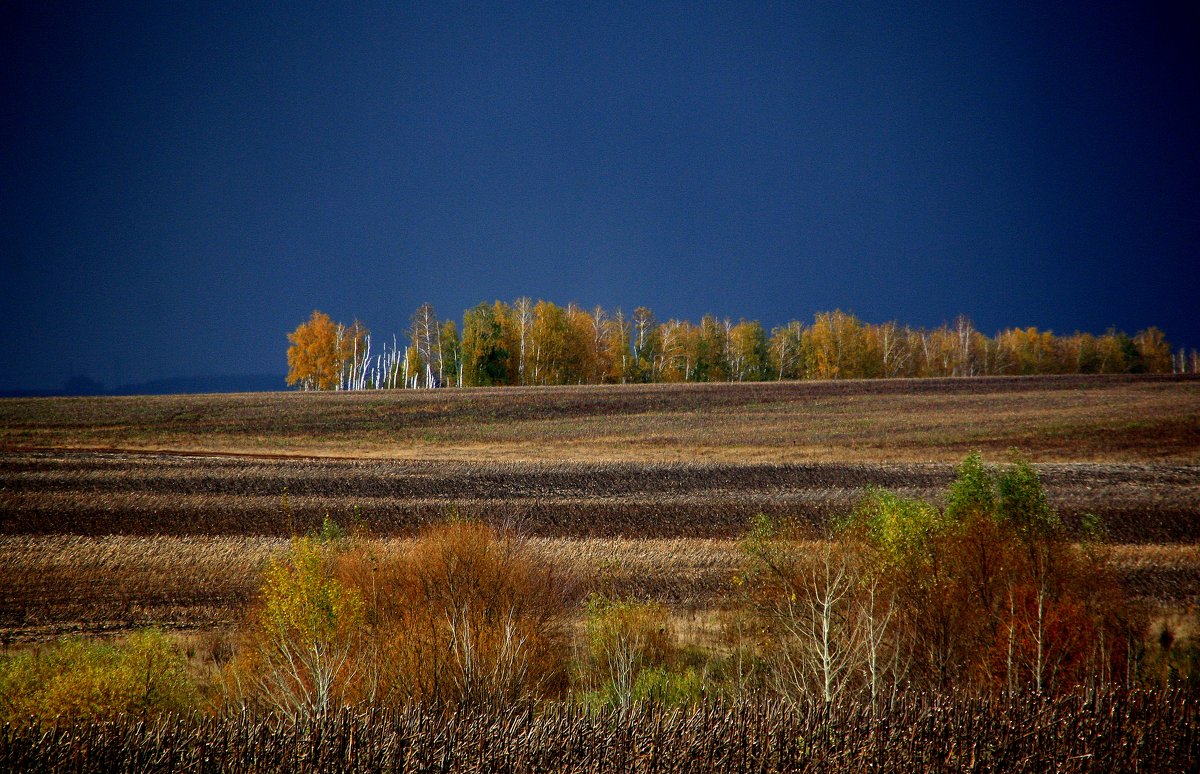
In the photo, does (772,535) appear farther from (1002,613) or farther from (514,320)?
(514,320)

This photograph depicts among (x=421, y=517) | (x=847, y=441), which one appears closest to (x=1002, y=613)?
(x=421, y=517)

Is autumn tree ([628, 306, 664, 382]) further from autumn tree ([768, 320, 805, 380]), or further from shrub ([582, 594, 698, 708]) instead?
shrub ([582, 594, 698, 708])

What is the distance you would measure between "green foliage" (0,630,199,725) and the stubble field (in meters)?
4.47

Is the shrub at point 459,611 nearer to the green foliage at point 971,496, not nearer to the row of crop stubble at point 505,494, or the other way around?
the row of crop stubble at point 505,494

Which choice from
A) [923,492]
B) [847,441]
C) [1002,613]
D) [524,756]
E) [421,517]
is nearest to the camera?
[524,756]

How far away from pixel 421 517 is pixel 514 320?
266ft

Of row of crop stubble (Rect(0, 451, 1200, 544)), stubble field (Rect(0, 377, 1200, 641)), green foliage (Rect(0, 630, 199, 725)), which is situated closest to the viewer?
green foliage (Rect(0, 630, 199, 725))

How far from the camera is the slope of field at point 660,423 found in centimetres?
5541

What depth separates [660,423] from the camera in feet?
227

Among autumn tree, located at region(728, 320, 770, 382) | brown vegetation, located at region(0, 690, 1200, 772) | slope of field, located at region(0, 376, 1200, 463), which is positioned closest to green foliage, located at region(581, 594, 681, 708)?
brown vegetation, located at region(0, 690, 1200, 772)

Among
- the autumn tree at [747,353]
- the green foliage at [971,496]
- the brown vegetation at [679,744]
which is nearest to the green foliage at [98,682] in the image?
the brown vegetation at [679,744]

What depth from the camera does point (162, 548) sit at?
97.0 feet

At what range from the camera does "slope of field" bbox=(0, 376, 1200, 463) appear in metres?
55.4

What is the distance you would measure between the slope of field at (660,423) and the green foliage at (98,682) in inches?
1457
